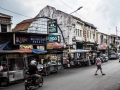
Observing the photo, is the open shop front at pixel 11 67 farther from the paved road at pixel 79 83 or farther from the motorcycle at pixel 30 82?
the motorcycle at pixel 30 82

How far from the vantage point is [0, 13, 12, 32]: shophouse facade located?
83.2 feet

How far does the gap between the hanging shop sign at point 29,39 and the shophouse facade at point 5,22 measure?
152 inches

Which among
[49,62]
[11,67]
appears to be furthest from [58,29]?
[11,67]

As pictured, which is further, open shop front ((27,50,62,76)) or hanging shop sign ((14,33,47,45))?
hanging shop sign ((14,33,47,45))

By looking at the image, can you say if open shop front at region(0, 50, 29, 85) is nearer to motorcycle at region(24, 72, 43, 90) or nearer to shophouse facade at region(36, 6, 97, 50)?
motorcycle at region(24, 72, 43, 90)

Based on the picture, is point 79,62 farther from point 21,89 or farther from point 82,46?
point 21,89

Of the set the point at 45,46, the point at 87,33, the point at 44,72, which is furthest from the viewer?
the point at 87,33

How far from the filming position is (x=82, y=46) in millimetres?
43312

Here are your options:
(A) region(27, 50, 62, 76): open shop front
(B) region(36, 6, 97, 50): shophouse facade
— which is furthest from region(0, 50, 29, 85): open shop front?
(B) region(36, 6, 97, 50): shophouse facade

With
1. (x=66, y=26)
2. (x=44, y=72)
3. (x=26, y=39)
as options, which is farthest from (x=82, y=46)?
(x=44, y=72)

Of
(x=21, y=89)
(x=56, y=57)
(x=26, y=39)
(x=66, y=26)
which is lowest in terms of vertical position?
(x=21, y=89)

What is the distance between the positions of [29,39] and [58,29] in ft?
35.5

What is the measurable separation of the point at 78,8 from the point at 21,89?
18955 millimetres

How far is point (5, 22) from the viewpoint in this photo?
25.7 m
